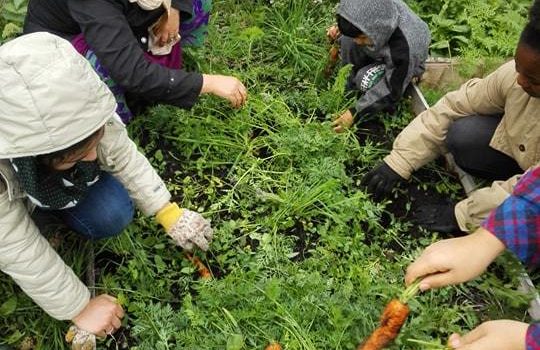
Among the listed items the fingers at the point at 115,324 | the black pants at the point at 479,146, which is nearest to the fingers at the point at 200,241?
the fingers at the point at 115,324

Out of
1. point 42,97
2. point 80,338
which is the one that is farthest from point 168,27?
point 80,338

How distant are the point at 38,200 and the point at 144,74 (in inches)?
32.4

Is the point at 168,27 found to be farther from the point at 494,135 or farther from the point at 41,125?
the point at 494,135

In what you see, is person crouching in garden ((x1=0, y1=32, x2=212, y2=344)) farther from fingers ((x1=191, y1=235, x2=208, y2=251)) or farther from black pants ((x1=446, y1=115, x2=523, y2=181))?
black pants ((x1=446, y1=115, x2=523, y2=181))

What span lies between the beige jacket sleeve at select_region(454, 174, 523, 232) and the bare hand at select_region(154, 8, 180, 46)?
1.64 meters

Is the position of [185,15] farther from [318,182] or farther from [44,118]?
[44,118]

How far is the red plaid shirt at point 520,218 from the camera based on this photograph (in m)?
1.88

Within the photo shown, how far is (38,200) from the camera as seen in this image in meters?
1.93

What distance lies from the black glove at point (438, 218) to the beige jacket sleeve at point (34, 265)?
1.63m

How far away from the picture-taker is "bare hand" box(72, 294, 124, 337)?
6.92 feet

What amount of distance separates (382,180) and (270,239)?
64 centimetres

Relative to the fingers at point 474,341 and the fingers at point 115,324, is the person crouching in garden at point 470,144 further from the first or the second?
the fingers at point 115,324

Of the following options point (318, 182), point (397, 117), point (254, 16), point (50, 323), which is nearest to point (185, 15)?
point (254, 16)

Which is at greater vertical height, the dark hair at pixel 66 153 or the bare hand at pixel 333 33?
the dark hair at pixel 66 153
